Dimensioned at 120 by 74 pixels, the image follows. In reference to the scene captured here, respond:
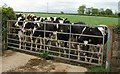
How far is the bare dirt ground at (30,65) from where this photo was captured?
22.8 feet

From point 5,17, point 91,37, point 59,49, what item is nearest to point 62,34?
point 59,49

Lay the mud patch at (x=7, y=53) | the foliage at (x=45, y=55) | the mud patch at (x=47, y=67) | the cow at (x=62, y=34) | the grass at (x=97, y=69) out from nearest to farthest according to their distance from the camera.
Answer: the grass at (x=97, y=69)
the mud patch at (x=47, y=67)
the cow at (x=62, y=34)
the foliage at (x=45, y=55)
the mud patch at (x=7, y=53)

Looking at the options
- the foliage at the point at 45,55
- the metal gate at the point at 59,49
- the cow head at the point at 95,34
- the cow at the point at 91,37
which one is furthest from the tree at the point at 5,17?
the cow head at the point at 95,34

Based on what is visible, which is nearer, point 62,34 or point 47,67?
point 47,67

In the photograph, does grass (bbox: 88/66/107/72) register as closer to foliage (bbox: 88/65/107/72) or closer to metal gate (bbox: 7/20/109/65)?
foliage (bbox: 88/65/107/72)

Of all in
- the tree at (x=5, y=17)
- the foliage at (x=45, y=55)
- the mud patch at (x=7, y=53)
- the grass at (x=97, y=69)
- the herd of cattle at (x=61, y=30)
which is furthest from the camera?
the tree at (x=5, y=17)

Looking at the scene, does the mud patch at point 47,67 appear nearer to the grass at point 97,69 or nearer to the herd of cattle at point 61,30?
the grass at point 97,69

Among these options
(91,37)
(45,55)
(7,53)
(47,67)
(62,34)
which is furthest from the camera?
(7,53)

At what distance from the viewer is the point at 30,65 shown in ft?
24.0

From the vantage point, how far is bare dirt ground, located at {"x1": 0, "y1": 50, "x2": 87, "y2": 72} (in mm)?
6957

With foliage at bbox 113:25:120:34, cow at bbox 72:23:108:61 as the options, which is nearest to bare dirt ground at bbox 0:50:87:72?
cow at bbox 72:23:108:61

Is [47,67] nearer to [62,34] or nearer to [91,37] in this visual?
[62,34]

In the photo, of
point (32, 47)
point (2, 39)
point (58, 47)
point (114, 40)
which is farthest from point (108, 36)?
point (2, 39)

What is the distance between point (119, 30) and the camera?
257 inches
